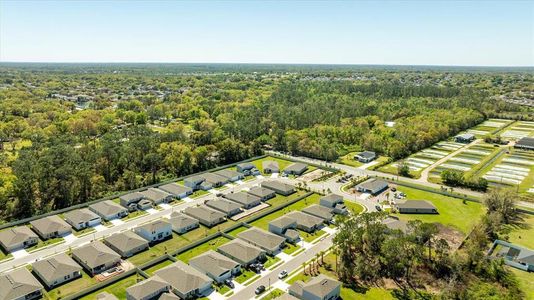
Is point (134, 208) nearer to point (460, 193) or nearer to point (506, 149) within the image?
point (460, 193)

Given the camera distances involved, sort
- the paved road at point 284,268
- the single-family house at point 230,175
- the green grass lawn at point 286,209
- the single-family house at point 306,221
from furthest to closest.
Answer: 1. the single-family house at point 230,175
2. the green grass lawn at point 286,209
3. the single-family house at point 306,221
4. the paved road at point 284,268

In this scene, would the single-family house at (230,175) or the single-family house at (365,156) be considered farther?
the single-family house at (365,156)

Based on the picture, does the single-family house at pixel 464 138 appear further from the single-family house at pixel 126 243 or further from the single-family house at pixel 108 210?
the single-family house at pixel 126 243

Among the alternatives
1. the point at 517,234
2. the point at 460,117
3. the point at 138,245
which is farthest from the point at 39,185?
the point at 460,117

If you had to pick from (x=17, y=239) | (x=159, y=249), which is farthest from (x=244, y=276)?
(x=17, y=239)

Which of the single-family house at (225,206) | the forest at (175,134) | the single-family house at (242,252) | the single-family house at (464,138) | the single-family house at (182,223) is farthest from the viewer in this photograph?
the single-family house at (464,138)

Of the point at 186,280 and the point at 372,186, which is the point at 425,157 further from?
the point at 186,280

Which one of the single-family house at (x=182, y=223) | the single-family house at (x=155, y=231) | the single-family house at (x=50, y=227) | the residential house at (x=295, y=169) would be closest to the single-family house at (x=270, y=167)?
the residential house at (x=295, y=169)
